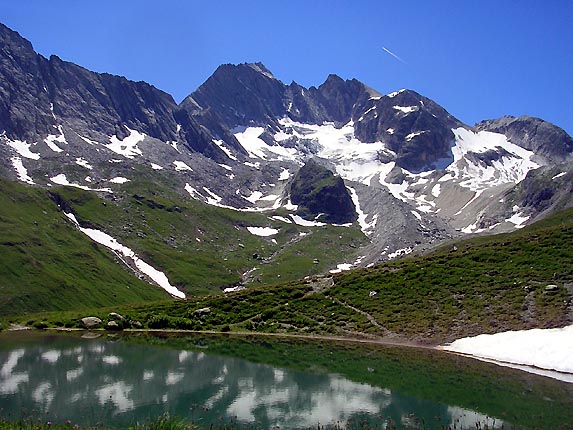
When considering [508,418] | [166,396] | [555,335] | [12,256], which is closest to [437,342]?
[555,335]

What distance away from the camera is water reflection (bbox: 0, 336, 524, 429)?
3186 cm

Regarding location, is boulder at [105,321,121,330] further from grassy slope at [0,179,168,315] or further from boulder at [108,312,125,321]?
grassy slope at [0,179,168,315]

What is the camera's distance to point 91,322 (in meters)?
76.1

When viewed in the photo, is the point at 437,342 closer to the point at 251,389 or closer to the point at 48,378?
the point at 251,389

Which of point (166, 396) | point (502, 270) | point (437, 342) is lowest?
point (166, 396)

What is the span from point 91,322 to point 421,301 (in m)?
47.3

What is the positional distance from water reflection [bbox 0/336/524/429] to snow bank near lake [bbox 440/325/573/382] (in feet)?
69.1

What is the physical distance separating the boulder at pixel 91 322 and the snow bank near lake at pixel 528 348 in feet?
156

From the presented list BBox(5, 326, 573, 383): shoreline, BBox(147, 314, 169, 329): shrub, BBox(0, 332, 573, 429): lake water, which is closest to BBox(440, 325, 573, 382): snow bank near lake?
BBox(5, 326, 573, 383): shoreline

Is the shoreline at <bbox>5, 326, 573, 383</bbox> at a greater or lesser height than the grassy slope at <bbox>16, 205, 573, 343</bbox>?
lesser

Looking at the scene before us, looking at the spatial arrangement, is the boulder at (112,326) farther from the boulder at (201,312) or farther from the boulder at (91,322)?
the boulder at (201,312)

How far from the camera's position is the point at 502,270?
79688mm

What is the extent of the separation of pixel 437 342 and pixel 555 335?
1330cm

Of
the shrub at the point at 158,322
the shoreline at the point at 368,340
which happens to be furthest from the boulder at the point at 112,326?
the shrub at the point at 158,322
